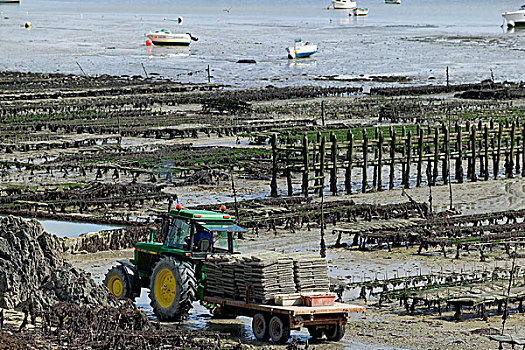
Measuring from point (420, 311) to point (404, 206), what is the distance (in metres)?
12.0

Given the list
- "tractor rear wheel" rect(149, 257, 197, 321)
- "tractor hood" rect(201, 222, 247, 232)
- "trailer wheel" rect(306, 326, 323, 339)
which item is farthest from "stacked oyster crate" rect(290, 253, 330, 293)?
"tractor rear wheel" rect(149, 257, 197, 321)

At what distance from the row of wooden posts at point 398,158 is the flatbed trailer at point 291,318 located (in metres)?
17.0

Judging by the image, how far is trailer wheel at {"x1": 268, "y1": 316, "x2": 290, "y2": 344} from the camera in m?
16.5

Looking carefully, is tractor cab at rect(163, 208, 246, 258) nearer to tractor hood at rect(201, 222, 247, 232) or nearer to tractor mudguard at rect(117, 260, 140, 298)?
tractor hood at rect(201, 222, 247, 232)

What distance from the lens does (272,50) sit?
4798 inches

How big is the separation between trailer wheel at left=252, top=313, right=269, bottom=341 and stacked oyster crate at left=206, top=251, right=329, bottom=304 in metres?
0.29

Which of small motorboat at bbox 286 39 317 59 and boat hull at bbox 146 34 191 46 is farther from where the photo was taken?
boat hull at bbox 146 34 191 46

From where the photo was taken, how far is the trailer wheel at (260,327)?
17.0 metres

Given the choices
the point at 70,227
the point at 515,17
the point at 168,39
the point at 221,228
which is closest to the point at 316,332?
the point at 221,228

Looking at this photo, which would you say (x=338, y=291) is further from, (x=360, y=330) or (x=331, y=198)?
(x=331, y=198)

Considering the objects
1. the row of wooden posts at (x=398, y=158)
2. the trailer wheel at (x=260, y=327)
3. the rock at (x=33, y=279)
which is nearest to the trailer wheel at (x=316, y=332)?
the trailer wheel at (x=260, y=327)

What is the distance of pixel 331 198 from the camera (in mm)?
35062

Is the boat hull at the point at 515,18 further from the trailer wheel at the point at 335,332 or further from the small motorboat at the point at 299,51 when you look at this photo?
the trailer wheel at the point at 335,332

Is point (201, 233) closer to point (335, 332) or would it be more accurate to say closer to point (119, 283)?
point (119, 283)
